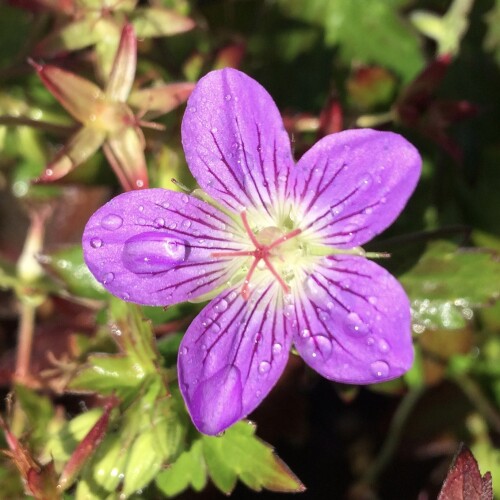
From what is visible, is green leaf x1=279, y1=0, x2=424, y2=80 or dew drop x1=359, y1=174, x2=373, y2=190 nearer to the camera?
dew drop x1=359, y1=174, x2=373, y2=190

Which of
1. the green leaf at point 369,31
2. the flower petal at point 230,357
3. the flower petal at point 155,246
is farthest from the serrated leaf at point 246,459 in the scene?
the green leaf at point 369,31

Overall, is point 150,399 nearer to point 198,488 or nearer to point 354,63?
point 198,488

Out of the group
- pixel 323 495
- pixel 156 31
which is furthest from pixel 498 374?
pixel 156 31

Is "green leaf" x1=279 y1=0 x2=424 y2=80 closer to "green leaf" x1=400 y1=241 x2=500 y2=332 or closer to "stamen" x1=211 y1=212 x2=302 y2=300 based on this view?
"green leaf" x1=400 y1=241 x2=500 y2=332

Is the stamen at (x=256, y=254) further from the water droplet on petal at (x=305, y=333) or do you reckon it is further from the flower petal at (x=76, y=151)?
the flower petal at (x=76, y=151)

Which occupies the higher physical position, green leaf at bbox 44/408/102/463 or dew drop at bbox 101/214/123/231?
dew drop at bbox 101/214/123/231

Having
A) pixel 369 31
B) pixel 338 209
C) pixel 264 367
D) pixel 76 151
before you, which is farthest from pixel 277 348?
pixel 369 31

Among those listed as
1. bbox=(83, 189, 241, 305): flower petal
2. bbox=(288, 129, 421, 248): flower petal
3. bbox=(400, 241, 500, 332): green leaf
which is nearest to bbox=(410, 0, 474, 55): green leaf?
bbox=(400, 241, 500, 332): green leaf
